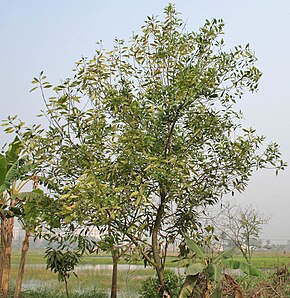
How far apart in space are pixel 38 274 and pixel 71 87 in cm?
1032

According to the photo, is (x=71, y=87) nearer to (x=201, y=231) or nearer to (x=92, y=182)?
(x=92, y=182)

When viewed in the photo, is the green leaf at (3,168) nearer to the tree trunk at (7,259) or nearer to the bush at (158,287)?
the tree trunk at (7,259)

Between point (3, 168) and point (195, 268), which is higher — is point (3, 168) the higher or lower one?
the higher one

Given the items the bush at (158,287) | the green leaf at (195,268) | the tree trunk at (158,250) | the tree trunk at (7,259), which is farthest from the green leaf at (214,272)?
the tree trunk at (7,259)

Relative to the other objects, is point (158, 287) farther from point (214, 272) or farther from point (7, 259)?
point (7, 259)

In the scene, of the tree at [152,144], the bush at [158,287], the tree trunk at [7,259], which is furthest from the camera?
the tree trunk at [7,259]

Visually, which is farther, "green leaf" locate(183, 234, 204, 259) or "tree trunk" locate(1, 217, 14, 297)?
"tree trunk" locate(1, 217, 14, 297)

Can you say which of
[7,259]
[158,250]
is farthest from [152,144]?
[7,259]

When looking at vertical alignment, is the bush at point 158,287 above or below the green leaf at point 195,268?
below

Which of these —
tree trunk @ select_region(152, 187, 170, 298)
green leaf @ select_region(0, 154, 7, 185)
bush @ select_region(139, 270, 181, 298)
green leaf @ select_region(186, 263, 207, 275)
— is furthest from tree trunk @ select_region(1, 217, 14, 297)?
green leaf @ select_region(186, 263, 207, 275)

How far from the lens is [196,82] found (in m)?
4.46

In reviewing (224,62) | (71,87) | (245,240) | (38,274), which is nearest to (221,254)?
(224,62)

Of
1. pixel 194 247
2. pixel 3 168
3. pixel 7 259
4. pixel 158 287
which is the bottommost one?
pixel 158 287

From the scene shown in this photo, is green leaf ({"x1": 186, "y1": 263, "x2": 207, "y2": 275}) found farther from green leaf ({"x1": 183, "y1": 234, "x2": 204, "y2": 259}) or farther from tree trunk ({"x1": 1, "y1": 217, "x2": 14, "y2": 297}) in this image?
tree trunk ({"x1": 1, "y1": 217, "x2": 14, "y2": 297})
